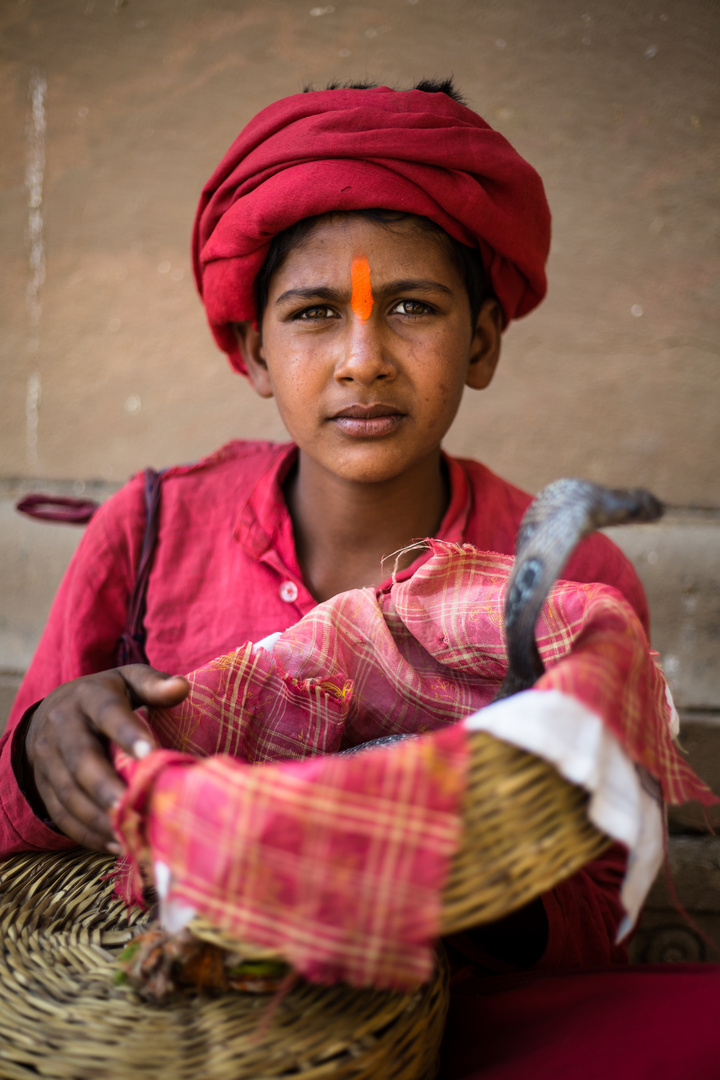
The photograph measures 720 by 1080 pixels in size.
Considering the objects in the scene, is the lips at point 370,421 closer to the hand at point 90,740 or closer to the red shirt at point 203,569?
the red shirt at point 203,569

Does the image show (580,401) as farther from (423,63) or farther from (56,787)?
(56,787)

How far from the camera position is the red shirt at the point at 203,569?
1461mm

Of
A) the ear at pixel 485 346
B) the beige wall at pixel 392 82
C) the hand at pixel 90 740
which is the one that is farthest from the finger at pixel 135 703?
the beige wall at pixel 392 82

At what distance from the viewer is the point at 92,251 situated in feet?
7.06

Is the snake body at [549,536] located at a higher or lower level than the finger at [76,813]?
higher

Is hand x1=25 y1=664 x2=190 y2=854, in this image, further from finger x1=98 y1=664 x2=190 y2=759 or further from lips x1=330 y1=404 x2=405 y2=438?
lips x1=330 y1=404 x2=405 y2=438

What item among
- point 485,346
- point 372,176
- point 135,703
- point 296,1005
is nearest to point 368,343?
point 372,176

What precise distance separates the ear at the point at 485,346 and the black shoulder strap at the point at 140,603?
63 cm

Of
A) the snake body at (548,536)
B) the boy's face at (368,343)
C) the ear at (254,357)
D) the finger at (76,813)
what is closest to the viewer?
the snake body at (548,536)

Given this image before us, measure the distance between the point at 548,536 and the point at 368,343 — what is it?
57 centimetres

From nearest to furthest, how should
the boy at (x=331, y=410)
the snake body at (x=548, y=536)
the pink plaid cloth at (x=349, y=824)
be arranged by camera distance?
the pink plaid cloth at (x=349, y=824) → the snake body at (x=548, y=536) → the boy at (x=331, y=410)

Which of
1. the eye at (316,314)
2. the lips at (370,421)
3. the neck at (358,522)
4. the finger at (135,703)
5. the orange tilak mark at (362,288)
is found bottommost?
the finger at (135,703)

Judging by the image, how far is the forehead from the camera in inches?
50.9

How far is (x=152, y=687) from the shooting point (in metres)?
0.96
